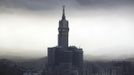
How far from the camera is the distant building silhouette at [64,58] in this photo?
3787 inches

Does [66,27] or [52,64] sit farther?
[66,27]

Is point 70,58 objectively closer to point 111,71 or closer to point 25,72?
point 111,71

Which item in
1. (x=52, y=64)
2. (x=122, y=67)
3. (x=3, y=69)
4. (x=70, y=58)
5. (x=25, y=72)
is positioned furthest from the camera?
(x=70, y=58)

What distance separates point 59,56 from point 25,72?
2149cm

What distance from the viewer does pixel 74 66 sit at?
10131 centimetres

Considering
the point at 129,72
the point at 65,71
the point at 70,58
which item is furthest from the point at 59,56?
the point at 129,72

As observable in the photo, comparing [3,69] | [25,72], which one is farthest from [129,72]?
[3,69]

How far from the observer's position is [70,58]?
10731 centimetres

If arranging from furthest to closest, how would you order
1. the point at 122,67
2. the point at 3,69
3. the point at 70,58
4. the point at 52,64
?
the point at 70,58, the point at 52,64, the point at 122,67, the point at 3,69

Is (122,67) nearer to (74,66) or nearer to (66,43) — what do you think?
(74,66)

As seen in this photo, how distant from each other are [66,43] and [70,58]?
216 inches

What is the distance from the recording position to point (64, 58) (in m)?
107

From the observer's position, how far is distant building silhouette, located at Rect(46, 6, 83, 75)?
96188mm

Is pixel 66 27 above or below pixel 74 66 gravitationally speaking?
above
